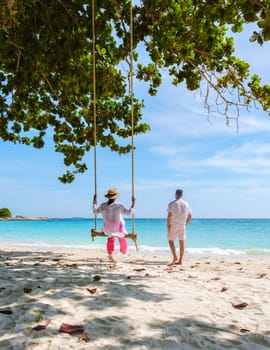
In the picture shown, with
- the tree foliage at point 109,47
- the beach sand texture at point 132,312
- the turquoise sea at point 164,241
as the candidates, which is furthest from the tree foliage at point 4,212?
the beach sand texture at point 132,312

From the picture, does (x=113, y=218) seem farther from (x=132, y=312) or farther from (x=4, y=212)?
(x=4, y=212)

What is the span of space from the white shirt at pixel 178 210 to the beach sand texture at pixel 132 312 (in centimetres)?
288

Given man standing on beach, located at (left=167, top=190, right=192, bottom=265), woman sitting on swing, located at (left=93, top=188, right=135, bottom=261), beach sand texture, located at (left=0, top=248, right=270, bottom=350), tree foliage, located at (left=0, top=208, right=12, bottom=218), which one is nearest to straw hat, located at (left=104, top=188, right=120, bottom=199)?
woman sitting on swing, located at (left=93, top=188, right=135, bottom=261)

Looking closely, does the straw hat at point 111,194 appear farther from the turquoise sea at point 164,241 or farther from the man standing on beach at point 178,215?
the turquoise sea at point 164,241

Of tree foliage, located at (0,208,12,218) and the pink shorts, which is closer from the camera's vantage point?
the pink shorts

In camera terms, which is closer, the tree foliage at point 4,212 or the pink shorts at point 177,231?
the pink shorts at point 177,231

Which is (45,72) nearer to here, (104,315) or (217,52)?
(217,52)

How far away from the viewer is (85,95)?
1213 cm

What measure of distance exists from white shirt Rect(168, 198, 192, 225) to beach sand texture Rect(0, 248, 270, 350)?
2.88 meters

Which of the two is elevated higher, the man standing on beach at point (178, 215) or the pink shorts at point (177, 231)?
the man standing on beach at point (178, 215)

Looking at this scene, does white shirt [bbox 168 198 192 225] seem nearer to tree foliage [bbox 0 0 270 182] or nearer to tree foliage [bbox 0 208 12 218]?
tree foliage [bbox 0 0 270 182]

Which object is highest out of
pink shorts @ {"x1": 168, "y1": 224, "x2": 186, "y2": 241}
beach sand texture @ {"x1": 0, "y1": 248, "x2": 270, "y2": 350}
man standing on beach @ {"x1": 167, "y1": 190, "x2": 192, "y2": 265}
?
man standing on beach @ {"x1": 167, "y1": 190, "x2": 192, "y2": 265}

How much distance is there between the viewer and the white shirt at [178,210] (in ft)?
31.0

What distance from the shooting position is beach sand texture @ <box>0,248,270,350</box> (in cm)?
360
